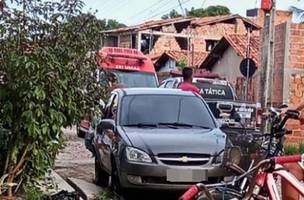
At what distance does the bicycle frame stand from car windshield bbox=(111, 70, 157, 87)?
1544 centimetres

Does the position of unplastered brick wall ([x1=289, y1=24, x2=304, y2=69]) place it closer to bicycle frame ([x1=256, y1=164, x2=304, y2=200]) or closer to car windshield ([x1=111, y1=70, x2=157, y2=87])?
car windshield ([x1=111, y1=70, x2=157, y2=87])

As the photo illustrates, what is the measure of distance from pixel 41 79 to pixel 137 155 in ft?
5.28

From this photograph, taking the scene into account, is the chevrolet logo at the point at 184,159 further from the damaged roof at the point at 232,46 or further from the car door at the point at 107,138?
the damaged roof at the point at 232,46

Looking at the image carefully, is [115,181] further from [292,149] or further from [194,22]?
[194,22]

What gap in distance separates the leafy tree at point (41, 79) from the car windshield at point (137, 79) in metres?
11.1

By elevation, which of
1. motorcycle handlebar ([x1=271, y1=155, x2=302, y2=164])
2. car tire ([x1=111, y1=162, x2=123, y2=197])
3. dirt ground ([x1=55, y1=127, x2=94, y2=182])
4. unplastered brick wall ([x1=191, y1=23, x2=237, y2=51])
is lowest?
dirt ground ([x1=55, y1=127, x2=94, y2=182])

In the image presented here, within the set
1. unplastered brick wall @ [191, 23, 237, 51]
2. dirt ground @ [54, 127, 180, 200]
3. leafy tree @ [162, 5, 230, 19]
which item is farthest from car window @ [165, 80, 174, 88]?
leafy tree @ [162, 5, 230, 19]

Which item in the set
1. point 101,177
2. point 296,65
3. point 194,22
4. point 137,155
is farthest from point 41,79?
point 194,22

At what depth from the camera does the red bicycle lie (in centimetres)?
510

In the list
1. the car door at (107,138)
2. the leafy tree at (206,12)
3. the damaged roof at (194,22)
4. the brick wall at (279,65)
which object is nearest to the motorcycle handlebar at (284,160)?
the car door at (107,138)

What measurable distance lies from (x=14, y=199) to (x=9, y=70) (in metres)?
1.63

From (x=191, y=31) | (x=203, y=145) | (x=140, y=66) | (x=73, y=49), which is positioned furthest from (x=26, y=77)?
(x=191, y=31)

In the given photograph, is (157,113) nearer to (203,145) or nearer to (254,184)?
(203,145)

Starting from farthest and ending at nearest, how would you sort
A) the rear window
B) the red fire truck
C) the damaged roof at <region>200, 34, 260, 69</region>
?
the damaged roof at <region>200, 34, 260, 69</region>
the red fire truck
the rear window
